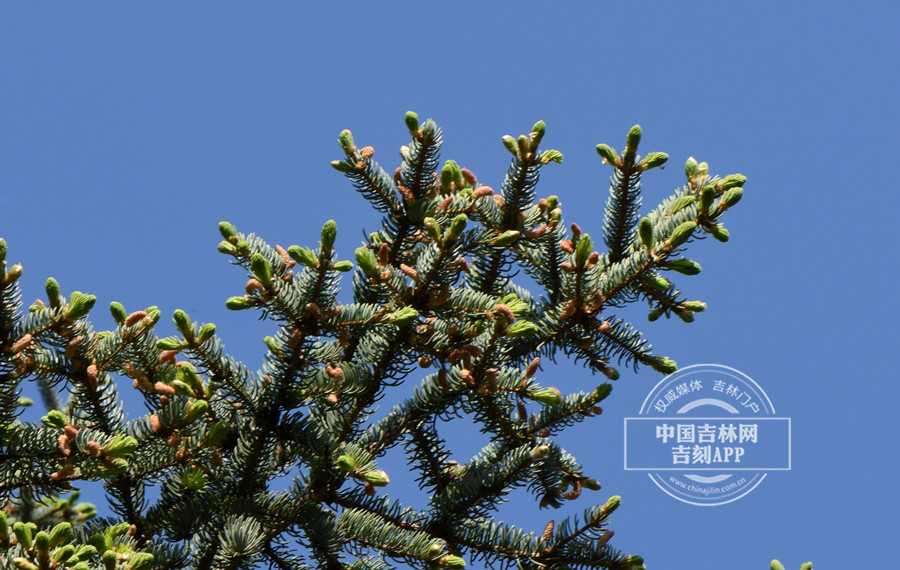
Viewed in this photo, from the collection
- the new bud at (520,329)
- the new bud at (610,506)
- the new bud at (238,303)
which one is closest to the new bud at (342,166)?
the new bud at (238,303)

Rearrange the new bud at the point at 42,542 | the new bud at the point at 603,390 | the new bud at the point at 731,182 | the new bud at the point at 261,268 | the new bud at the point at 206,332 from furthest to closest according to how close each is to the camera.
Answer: the new bud at the point at 731,182 → the new bud at the point at 603,390 → the new bud at the point at 206,332 → the new bud at the point at 261,268 → the new bud at the point at 42,542

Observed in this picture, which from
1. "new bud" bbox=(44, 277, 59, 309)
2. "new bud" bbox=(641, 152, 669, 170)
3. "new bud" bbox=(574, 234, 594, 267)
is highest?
"new bud" bbox=(641, 152, 669, 170)

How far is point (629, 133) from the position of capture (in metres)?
2.93

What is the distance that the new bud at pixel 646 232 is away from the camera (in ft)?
8.32

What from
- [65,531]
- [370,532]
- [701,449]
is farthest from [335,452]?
[701,449]

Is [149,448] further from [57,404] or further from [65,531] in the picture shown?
[57,404]

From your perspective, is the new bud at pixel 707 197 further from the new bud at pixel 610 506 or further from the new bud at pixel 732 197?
the new bud at pixel 610 506

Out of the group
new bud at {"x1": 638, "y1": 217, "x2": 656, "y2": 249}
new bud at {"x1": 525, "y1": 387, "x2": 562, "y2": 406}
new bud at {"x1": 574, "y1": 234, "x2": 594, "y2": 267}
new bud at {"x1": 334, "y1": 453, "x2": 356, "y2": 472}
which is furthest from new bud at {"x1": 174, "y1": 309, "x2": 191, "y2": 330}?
new bud at {"x1": 638, "y1": 217, "x2": 656, "y2": 249}

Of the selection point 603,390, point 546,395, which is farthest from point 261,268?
point 603,390

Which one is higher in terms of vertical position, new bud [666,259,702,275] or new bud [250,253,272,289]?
new bud [666,259,702,275]

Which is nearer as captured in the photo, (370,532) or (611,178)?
(370,532)

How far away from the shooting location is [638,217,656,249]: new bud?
254 centimetres

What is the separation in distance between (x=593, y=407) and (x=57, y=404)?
7.73 feet

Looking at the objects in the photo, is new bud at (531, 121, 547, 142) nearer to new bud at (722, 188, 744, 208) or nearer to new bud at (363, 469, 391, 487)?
new bud at (722, 188, 744, 208)
